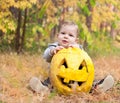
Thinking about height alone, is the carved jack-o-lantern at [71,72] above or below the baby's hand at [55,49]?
below

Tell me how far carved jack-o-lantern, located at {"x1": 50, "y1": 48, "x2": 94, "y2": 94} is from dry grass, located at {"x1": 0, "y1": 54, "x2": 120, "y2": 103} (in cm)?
13

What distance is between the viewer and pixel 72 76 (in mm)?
4895

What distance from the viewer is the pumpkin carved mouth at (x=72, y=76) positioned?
4.89 metres

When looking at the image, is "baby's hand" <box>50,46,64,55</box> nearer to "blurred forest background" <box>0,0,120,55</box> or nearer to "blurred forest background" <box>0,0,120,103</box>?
"blurred forest background" <box>0,0,120,103</box>

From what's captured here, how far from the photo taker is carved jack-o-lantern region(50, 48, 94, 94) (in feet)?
16.1

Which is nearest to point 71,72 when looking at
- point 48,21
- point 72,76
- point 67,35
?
point 72,76

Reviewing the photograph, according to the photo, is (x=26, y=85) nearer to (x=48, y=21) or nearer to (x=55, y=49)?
(x=55, y=49)

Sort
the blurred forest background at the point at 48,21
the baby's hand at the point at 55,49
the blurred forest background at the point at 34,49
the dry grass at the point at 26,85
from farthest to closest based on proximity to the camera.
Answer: the blurred forest background at the point at 48,21, the baby's hand at the point at 55,49, the blurred forest background at the point at 34,49, the dry grass at the point at 26,85

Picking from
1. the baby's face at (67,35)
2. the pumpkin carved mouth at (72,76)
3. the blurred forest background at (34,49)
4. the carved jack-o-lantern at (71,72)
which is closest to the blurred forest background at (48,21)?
the blurred forest background at (34,49)

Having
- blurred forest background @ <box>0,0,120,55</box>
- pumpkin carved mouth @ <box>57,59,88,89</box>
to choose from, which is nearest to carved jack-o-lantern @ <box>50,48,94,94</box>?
pumpkin carved mouth @ <box>57,59,88,89</box>

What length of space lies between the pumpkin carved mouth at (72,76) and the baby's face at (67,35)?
46 cm

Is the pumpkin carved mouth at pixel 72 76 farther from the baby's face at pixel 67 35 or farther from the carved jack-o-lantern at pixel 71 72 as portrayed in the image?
the baby's face at pixel 67 35

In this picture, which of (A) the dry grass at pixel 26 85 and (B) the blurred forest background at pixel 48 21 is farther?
(B) the blurred forest background at pixel 48 21

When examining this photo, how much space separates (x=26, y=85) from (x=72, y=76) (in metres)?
0.81
